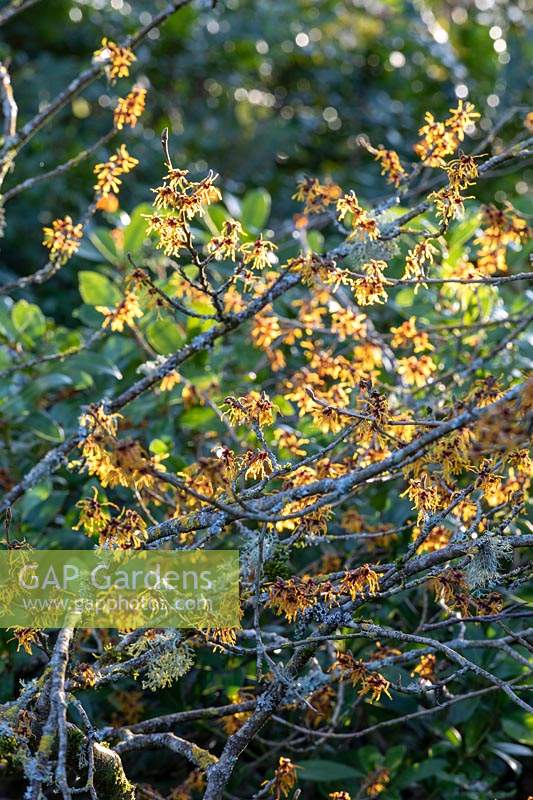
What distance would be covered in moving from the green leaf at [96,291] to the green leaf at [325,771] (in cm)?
142

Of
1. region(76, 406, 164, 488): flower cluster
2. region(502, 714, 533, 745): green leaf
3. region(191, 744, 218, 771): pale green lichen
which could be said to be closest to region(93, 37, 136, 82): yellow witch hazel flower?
region(76, 406, 164, 488): flower cluster

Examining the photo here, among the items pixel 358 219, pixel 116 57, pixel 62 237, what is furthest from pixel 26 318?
pixel 358 219

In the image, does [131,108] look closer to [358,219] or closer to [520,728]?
[358,219]

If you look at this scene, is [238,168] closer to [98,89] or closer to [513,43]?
[98,89]

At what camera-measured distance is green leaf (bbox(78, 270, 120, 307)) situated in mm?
3205

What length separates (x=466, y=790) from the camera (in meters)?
2.64

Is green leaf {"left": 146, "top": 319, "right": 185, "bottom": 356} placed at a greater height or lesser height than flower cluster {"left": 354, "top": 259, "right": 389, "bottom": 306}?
lesser

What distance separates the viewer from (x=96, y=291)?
10.6 ft

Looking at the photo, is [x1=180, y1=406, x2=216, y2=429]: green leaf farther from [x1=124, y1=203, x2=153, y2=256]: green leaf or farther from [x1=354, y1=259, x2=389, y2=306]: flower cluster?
[x1=354, y1=259, x2=389, y2=306]: flower cluster

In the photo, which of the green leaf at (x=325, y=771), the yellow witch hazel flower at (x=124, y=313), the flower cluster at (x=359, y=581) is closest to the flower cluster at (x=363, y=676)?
the flower cluster at (x=359, y=581)

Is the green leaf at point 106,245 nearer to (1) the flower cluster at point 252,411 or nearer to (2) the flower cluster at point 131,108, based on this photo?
(2) the flower cluster at point 131,108

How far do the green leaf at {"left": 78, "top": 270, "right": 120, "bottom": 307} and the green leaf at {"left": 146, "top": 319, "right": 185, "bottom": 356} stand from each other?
19cm

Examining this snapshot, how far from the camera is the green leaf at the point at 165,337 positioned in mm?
3080

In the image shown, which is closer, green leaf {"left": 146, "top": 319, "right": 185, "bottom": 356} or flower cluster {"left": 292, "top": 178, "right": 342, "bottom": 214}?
flower cluster {"left": 292, "top": 178, "right": 342, "bottom": 214}
